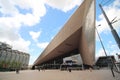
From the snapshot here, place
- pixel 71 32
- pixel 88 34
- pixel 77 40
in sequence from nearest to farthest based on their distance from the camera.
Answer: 1. pixel 88 34
2. pixel 71 32
3. pixel 77 40

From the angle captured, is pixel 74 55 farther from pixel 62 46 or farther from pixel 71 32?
pixel 71 32

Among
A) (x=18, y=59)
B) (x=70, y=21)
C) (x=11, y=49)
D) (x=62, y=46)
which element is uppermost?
(x=11, y=49)

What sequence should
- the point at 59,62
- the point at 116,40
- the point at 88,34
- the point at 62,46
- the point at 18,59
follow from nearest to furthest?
the point at 116,40
the point at 88,34
the point at 62,46
the point at 59,62
the point at 18,59

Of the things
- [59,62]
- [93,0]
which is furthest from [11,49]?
[93,0]

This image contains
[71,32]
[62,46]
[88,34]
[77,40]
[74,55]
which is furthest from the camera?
[74,55]

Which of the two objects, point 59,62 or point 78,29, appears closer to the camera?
point 78,29

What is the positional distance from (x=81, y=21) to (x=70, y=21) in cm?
380

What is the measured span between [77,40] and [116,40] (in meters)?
17.0

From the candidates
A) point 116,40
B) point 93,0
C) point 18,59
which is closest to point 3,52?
point 18,59

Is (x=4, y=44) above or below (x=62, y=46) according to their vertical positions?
above

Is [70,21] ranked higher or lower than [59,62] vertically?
higher

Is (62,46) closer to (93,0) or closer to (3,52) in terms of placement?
(93,0)

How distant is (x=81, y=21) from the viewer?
2412cm

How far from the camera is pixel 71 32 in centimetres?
2653
